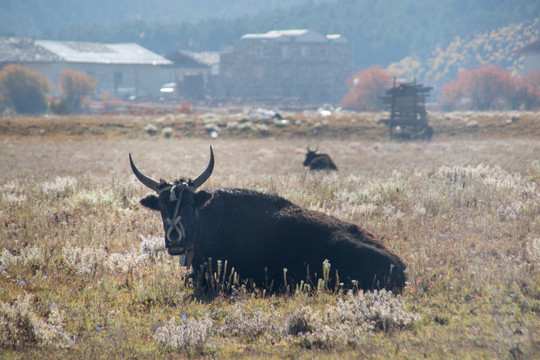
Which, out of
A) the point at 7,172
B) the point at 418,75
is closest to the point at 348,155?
the point at 7,172

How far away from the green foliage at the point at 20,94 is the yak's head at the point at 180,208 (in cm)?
6089

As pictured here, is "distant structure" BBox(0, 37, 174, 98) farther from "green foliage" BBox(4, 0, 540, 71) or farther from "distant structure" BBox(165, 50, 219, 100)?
"green foliage" BBox(4, 0, 540, 71)

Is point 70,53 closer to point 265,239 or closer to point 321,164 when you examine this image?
point 321,164

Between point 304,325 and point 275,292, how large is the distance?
49.3 inches

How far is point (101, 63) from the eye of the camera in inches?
3789

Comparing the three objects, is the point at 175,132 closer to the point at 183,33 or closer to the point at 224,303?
the point at 224,303

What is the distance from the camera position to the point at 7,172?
17172 mm

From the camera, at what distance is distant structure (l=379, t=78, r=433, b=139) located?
115ft

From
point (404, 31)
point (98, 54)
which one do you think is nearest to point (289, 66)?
point (98, 54)

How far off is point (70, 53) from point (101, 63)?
20.9ft

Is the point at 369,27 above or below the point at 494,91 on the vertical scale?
above

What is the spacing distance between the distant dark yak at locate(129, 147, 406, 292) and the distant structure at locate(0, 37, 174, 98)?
3438 inches

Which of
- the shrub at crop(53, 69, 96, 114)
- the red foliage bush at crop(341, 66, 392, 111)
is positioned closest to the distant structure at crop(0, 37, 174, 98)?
the shrub at crop(53, 69, 96, 114)

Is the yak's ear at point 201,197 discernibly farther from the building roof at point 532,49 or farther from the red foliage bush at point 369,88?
the red foliage bush at point 369,88
